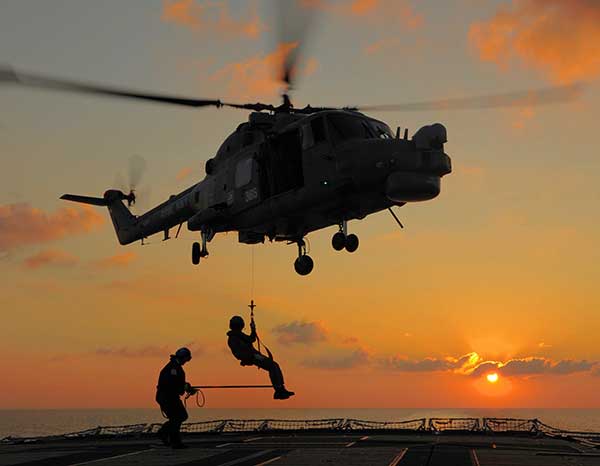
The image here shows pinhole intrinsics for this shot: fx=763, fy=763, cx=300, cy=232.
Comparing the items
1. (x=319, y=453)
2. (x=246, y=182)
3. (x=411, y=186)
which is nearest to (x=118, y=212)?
(x=246, y=182)

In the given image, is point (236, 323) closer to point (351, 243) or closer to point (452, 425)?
point (351, 243)

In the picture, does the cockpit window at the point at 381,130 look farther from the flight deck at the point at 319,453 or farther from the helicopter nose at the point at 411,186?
the flight deck at the point at 319,453

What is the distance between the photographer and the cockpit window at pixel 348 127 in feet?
78.7

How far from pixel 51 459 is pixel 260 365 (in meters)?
5.30

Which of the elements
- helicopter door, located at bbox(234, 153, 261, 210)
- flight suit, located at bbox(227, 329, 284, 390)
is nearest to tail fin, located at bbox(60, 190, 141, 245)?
helicopter door, located at bbox(234, 153, 261, 210)

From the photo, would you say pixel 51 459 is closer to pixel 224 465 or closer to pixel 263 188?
pixel 224 465

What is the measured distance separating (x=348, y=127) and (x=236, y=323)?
27.7 ft

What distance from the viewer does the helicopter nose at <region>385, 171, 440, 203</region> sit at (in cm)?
2206

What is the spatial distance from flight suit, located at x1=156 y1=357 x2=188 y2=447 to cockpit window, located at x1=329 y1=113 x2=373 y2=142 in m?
9.30

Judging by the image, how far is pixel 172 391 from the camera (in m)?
18.6

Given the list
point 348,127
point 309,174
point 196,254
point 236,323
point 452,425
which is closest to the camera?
point 236,323

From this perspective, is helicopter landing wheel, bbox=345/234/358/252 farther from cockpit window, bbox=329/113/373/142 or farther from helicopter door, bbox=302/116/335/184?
cockpit window, bbox=329/113/373/142

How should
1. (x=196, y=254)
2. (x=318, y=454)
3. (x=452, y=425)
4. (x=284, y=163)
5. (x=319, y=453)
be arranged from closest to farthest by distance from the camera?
(x=318, y=454), (x=319, y=453), (x=284, y=163), (x=196, y=254), (x=452, y=425)

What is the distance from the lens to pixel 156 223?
35500mm
